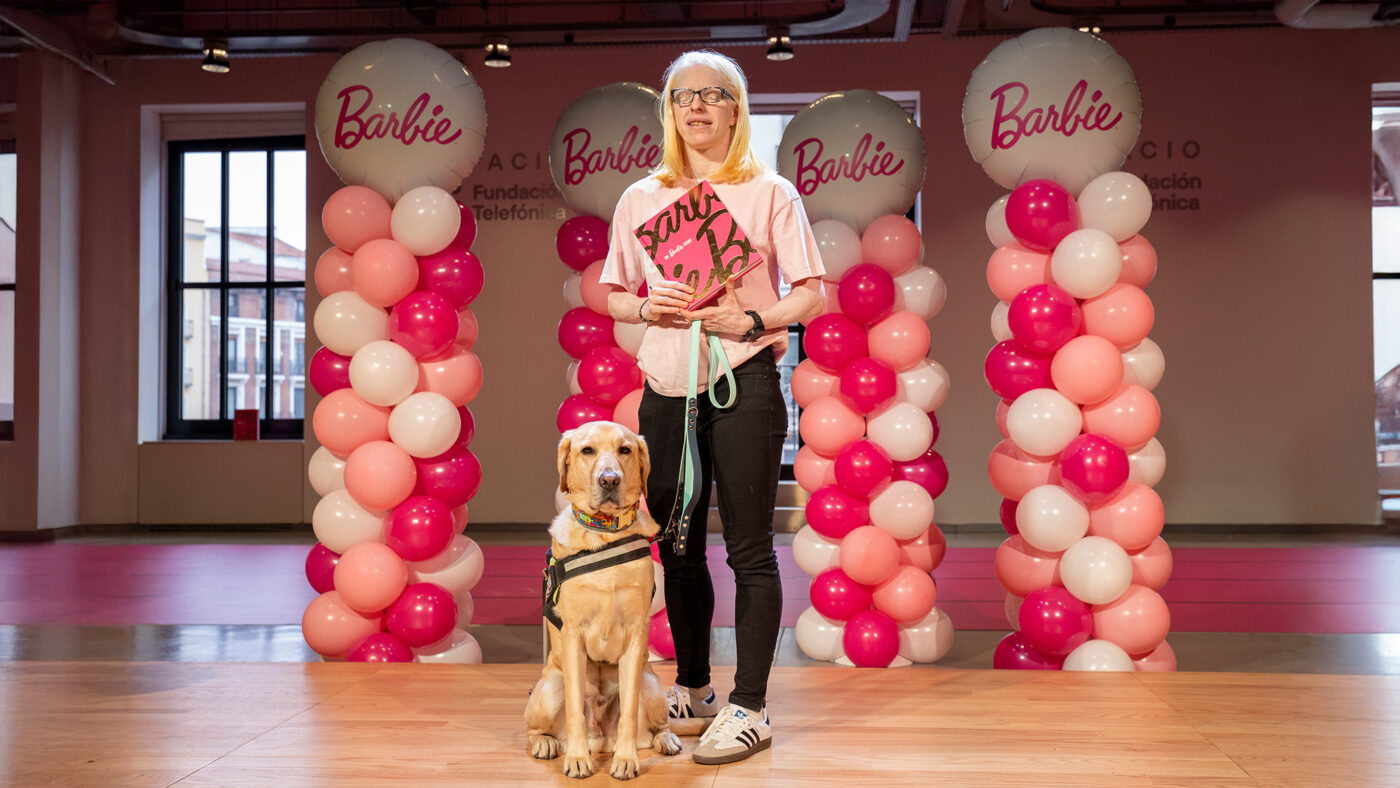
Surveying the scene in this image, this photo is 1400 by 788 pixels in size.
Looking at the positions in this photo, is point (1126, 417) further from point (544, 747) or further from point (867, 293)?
point (544, 747)

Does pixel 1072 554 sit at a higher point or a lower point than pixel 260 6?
lower

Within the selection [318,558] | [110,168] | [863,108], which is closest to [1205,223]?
[863,108]

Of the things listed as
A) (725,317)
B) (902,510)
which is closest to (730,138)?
(725,317)

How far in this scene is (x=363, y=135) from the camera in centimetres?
385

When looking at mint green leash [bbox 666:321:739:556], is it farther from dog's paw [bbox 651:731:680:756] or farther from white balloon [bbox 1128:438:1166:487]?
white balloon [bbox 1128:438:1166:487]

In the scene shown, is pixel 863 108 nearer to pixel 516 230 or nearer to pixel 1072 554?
pixel 1072 554

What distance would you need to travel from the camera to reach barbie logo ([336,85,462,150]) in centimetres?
383

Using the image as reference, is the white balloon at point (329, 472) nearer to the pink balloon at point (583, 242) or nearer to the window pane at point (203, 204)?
the pink balloon at point (583, 242)

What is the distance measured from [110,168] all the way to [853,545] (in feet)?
24.6

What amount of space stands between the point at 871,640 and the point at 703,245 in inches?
84.4

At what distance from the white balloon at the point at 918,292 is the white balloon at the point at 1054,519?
87 centimetres

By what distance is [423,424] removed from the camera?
3.73 m

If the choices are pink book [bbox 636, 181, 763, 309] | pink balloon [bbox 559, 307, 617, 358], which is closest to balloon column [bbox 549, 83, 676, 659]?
pink balloon [bbox 559, 307, 617, 358]

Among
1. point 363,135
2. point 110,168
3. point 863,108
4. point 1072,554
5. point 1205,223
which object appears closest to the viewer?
point 1072,554
